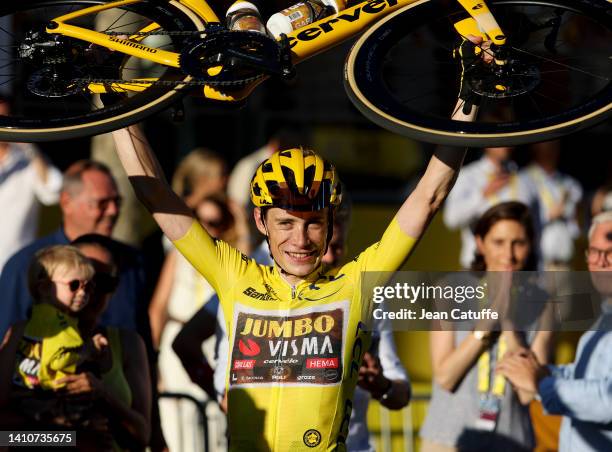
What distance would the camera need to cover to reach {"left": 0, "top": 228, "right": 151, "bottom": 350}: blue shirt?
21.6 ft

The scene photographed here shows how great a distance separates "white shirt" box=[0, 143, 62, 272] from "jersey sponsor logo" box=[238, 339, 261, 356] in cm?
289

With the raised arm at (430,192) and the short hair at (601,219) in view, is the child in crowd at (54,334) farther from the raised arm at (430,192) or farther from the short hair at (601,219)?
the short hair at (601,219)

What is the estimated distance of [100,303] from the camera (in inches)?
260

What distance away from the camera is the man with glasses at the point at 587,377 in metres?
6.26

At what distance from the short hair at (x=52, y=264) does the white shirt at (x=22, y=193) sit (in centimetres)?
98

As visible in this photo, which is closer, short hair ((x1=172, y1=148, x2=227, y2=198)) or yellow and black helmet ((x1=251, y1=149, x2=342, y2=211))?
yellow and black helmet ((x1=251, y1=149, x2=342, y2=211))

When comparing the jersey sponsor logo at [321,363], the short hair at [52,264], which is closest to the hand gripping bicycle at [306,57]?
the jersey sponsor logo at [321,363]

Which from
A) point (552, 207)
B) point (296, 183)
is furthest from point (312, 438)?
point (552, 207)

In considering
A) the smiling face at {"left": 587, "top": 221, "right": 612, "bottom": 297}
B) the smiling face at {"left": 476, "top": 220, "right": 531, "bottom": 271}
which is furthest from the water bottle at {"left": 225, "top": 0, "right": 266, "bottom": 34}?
the smiling face at {"left": 587, "top": 221, "right": 612, "bottom": 297}

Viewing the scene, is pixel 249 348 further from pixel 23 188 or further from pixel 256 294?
pixel 23 188

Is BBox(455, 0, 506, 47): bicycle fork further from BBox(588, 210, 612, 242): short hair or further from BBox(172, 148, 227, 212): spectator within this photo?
BBox(172, 148, 227, 212): spectator

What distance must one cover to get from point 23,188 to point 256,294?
3.07 meters

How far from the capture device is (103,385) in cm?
634

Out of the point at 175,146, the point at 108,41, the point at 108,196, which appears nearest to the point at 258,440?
the point at 108,41
